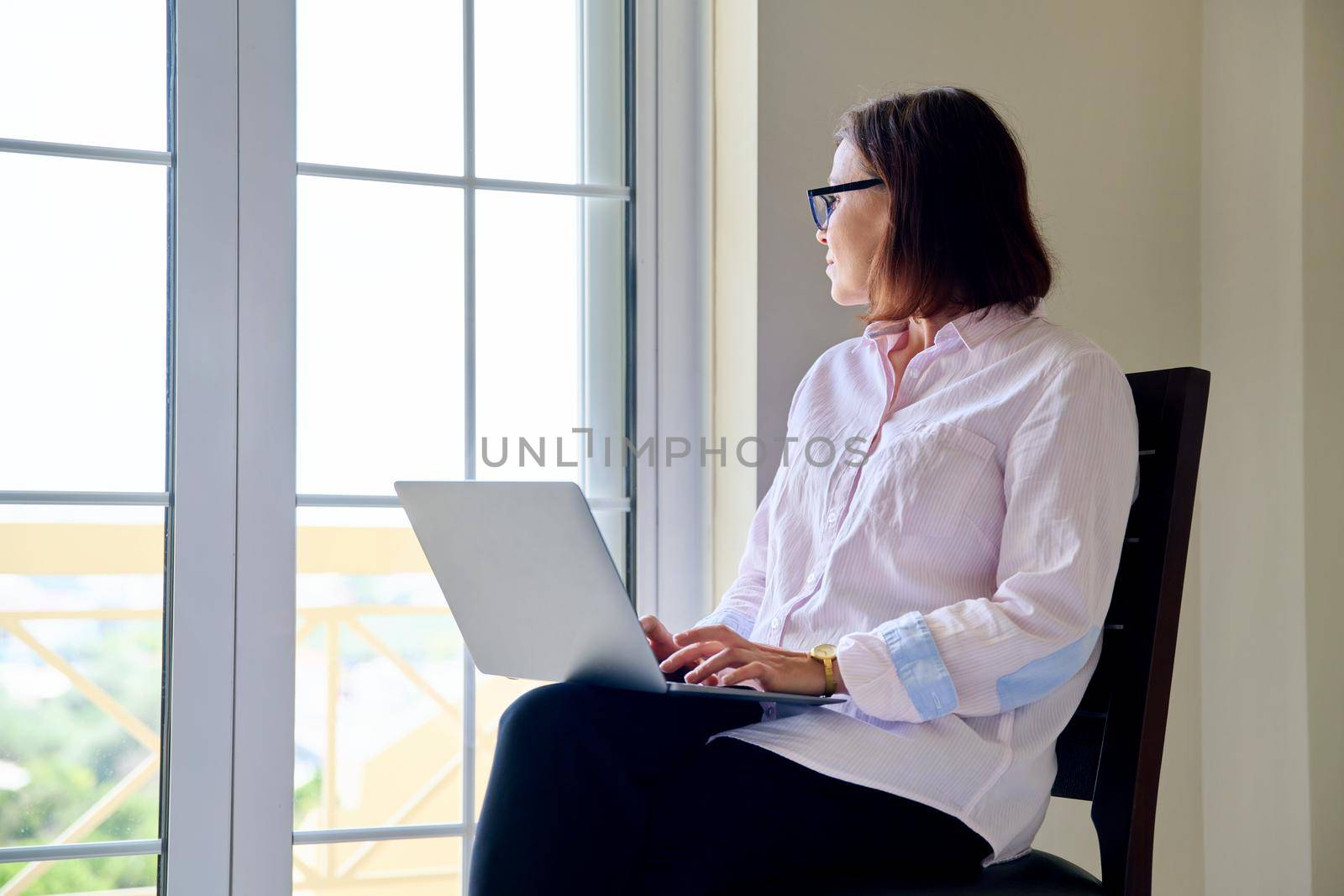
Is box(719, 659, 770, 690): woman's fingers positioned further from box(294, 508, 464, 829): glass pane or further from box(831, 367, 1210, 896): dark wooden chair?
box(294, 508, 464, 829): glass pane

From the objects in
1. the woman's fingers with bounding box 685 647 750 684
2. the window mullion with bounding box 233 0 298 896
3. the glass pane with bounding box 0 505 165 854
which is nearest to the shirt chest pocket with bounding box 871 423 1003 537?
the woman's fingers with bounding box 685 647 750 684

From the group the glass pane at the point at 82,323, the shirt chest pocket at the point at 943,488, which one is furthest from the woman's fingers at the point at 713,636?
the glass pane at the point at 82,323

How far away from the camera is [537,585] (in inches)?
42.3

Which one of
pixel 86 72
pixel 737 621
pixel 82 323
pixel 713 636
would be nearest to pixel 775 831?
pixel 713 636

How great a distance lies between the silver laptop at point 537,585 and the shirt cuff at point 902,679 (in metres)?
0.04

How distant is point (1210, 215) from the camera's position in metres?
1.86

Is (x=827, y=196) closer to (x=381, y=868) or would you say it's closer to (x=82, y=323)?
(x=82, y=323)

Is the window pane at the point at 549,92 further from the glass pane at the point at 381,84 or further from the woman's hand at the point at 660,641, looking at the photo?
the woman's hand at the point at 660,641

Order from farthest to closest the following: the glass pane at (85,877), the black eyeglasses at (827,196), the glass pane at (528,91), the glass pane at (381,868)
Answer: the glass pane at (528,91) → the glass pane at (381,868) → the glass pane at (85,877) → the black eyeglasses at (827,196)

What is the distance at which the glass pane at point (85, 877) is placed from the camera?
161cm

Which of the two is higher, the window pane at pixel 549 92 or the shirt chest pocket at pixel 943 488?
the window pane at pixel 549 92

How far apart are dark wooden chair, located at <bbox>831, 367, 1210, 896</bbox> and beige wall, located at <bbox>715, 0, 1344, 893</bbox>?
0.60 meters

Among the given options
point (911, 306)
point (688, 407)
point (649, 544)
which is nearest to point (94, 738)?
point (649, 544)

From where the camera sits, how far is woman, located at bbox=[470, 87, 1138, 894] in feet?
3.34
